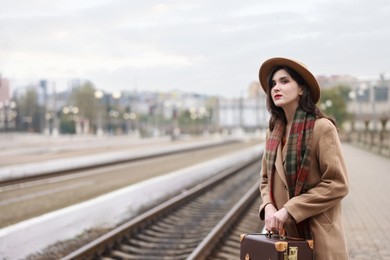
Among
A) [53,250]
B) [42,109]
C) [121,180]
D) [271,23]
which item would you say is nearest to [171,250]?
[53,250]

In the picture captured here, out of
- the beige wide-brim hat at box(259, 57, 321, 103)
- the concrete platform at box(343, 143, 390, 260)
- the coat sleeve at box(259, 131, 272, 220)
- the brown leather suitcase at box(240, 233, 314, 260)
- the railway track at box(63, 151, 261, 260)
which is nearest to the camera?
the brown leather suitcase at box(240, 233, 314, 260)

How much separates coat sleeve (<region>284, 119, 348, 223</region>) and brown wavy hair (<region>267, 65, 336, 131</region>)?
0.49 ft

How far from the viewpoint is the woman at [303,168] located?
3.19 meters

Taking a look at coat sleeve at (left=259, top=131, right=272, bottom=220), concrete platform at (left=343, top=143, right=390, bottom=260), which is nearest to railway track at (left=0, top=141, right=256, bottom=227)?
concrete platform at (left=343, top=143, right=390, bottom=260)

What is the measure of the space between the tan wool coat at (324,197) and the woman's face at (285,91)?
195 mm

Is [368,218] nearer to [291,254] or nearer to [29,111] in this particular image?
[291,254]

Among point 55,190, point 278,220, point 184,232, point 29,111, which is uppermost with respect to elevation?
point 29,111

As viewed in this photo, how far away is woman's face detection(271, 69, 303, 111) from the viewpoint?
3.38m

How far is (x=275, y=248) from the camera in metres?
3.05

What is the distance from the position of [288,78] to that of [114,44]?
11470mm

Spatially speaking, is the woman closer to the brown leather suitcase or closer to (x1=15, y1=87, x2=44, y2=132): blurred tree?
the brown leather suitcase

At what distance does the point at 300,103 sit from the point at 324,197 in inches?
21.2

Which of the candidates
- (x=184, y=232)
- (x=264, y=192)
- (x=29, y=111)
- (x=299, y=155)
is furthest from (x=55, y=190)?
(x=29, y=111)

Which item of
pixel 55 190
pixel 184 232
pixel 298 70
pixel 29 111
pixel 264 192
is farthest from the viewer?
pixel 29 111
